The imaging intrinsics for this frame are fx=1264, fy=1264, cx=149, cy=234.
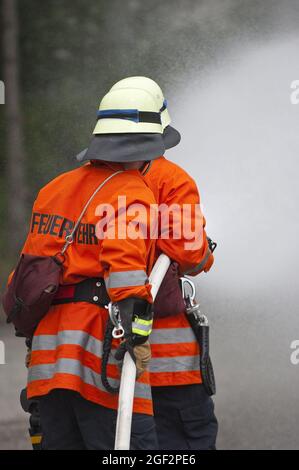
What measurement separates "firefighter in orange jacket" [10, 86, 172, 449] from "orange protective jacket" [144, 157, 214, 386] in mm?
143

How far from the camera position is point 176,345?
14.1ft

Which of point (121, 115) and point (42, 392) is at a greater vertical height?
point (121, 115)

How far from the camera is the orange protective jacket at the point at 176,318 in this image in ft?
13.8

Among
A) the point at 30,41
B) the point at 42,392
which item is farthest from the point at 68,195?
the point at 30,41

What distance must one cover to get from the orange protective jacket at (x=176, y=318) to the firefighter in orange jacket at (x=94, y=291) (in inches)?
5.6

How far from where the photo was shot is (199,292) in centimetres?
719

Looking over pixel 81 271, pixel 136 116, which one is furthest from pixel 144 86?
pixel 81 271

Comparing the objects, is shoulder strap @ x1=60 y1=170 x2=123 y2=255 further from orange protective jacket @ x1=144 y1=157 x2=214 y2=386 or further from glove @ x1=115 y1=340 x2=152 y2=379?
glove @ x1=115 y1=340 x2=152 y2=379

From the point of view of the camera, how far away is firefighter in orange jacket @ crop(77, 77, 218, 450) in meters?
4.21

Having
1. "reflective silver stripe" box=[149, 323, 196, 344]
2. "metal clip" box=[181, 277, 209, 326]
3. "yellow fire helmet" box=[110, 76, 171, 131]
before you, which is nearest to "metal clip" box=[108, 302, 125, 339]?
"reflective silver stripe" box=[149, 323, 196, 344]
